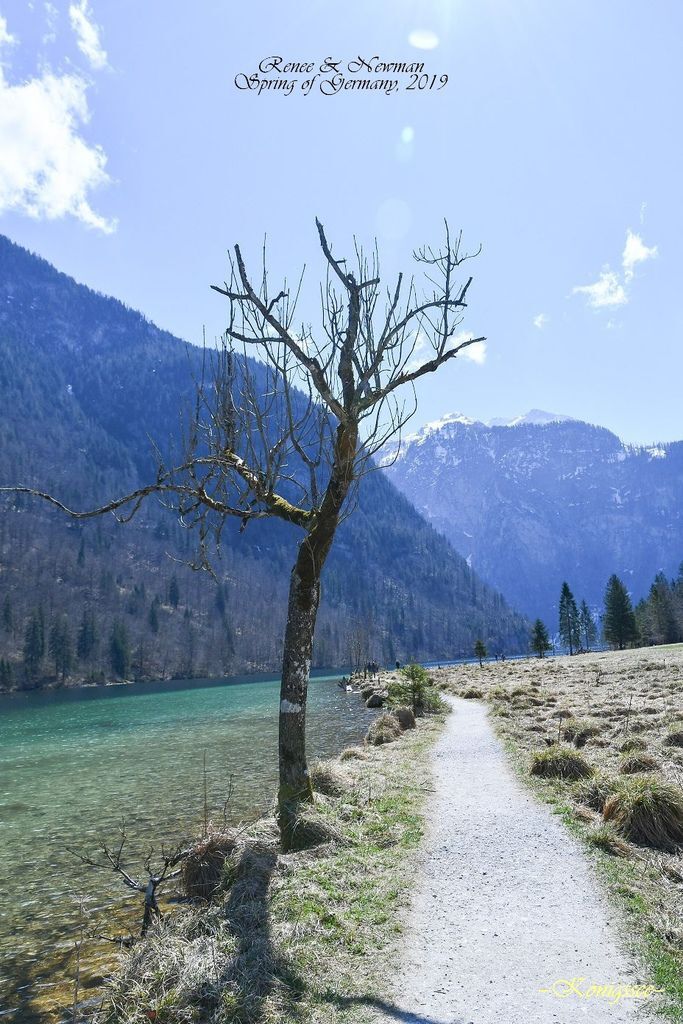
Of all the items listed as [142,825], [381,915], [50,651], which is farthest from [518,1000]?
[50,651]

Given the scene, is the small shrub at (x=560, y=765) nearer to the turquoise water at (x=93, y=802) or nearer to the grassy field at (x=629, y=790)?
the grassy field at (x=629, y=790)

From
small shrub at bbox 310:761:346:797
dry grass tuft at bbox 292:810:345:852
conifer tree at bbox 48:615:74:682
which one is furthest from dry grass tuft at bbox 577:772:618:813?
conifer tree at bbox 48:615:74:682

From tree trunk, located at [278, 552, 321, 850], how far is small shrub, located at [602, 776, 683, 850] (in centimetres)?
562

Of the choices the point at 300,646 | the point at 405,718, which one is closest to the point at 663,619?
the point at 405,718

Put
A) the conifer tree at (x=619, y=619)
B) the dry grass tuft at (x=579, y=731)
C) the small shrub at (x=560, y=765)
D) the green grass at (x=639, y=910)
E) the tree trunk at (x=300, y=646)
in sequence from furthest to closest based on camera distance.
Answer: the conifer tree at (x=619, y=619)
the dry grass tuft at (x=579, y=731)
the small shrub at (x=560, y=765)
the tree trunk at (x=300, y=646)
the green grass at (x=639, y=910)

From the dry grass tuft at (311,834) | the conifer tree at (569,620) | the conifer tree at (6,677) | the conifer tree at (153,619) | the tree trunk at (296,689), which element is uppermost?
the conifer tree at (153,619)

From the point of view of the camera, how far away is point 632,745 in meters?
14.6

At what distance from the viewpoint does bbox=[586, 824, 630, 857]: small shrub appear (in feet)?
28.9

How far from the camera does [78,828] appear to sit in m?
16.9

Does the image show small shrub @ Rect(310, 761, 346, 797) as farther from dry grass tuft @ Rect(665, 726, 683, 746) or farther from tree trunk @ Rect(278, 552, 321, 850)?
dry grass tuft @ Rect(665, 726, 683, 746)

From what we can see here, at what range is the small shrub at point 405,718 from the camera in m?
26.6

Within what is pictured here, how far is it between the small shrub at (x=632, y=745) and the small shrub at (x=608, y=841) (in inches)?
217

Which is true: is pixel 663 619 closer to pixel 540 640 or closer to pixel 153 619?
pixel 540 640

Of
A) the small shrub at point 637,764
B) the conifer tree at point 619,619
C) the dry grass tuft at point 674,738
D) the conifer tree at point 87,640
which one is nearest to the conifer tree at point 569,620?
the conifer tree at point 619,619
